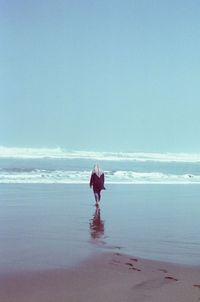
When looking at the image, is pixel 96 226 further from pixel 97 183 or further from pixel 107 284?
pixel 97 183

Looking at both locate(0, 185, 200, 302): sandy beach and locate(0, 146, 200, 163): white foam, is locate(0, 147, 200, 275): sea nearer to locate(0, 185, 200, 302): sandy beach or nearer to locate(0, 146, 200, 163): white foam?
locate(0, 185, 200, 302): sandy beach

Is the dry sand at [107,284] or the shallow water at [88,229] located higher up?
the shallow water at [88,229]

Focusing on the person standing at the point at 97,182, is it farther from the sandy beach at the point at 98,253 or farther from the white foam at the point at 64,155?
the white foam at the point at 64,155

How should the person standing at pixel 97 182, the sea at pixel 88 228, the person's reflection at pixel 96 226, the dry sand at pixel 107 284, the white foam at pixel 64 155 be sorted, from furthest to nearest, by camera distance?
the white foam at pixel 64 155
the person standing at pixel 97 182
the person's reflection at pixel 96 226
the sea at pixel 88 228
the dry sand at pixel 107 284

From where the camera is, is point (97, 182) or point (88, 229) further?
point (97, 182)

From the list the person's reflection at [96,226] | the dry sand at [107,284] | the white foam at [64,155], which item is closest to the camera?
the dry sand at [107,284]

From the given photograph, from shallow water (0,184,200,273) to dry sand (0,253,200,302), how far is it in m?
0.47

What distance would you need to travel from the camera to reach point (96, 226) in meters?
10.8

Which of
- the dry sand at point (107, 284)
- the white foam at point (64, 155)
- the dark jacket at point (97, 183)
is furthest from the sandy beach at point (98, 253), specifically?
the white foam at point (64, 155)

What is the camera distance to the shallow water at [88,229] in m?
7.47

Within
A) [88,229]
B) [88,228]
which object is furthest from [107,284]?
[88,228]

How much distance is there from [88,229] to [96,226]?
0.47 meters

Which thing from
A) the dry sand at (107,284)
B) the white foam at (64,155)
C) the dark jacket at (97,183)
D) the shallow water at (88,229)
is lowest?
the dry sand at (107,284)

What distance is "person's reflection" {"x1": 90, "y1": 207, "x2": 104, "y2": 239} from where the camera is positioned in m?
9.68
